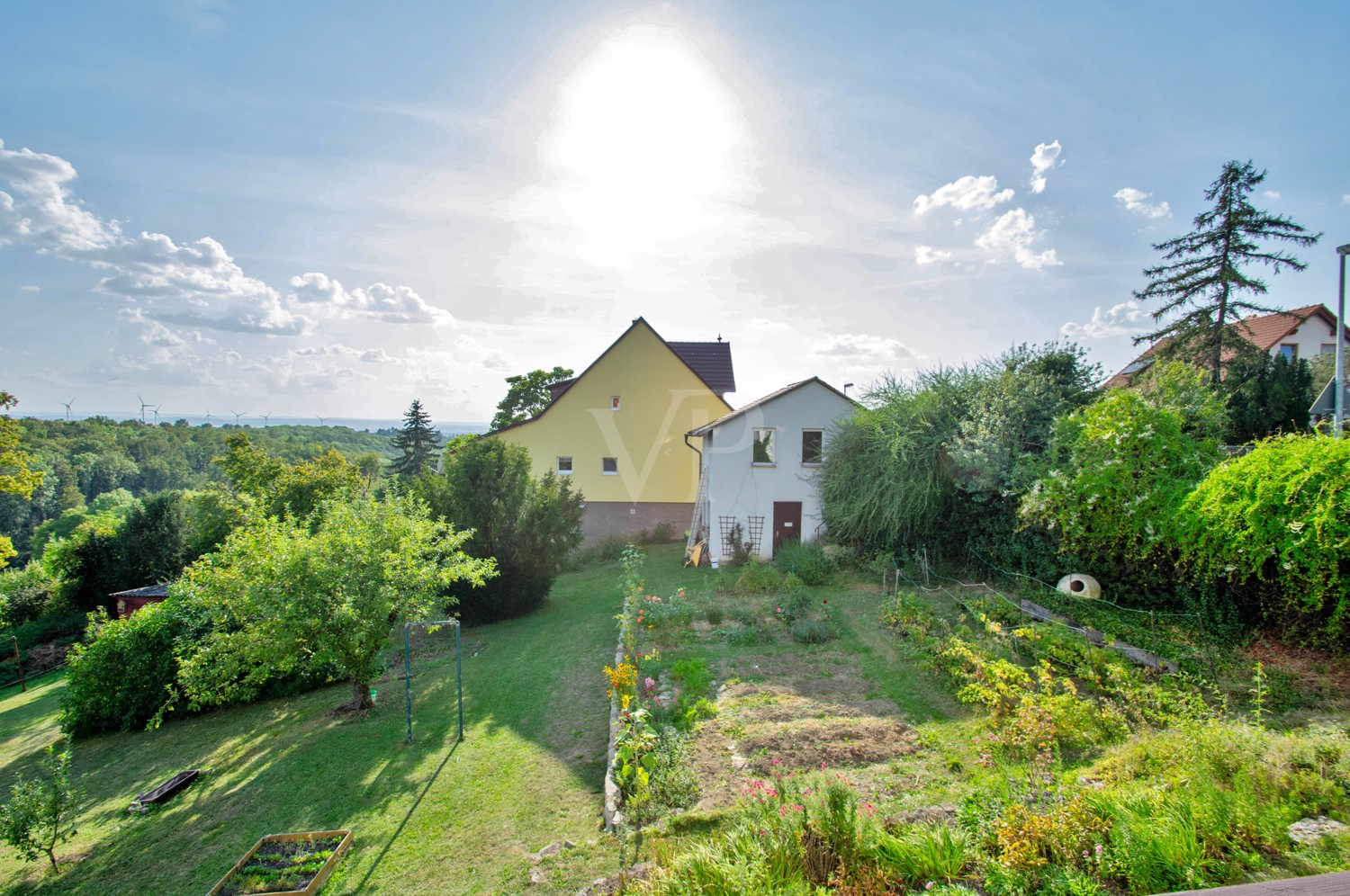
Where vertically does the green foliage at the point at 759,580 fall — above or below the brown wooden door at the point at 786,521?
below

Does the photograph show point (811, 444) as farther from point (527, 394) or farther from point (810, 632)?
point (527, 394)

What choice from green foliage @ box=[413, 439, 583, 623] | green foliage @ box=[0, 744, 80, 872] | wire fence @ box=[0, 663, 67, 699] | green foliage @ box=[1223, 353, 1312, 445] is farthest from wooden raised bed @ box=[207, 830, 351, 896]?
green foliage @ box=[1223, 353, 1312, 445]

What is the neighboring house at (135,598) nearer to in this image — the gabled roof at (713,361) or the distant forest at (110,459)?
the gabled roof at (713,361)

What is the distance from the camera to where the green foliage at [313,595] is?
8562mm

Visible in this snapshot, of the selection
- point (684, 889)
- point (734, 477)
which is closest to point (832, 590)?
point (734, 477)

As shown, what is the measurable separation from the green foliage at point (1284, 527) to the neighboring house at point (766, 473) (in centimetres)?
996

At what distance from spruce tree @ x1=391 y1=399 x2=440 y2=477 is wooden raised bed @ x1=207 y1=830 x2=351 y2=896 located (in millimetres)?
39432

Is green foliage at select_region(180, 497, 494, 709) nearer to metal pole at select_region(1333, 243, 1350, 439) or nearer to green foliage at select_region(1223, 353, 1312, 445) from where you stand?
metal pole at select_region(1333, 243, 1350, 439)

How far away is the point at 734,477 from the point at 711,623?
6.55 m

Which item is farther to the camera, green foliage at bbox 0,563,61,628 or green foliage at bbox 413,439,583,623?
green foliage at bbox 0,563,61,628

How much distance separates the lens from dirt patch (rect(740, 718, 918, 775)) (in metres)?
6.39

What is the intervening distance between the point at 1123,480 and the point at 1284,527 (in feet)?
8.54

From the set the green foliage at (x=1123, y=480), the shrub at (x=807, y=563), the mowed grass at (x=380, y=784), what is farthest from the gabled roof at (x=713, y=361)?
the mowed grass at (x=380, y=784)

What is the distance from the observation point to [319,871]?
216 inches
